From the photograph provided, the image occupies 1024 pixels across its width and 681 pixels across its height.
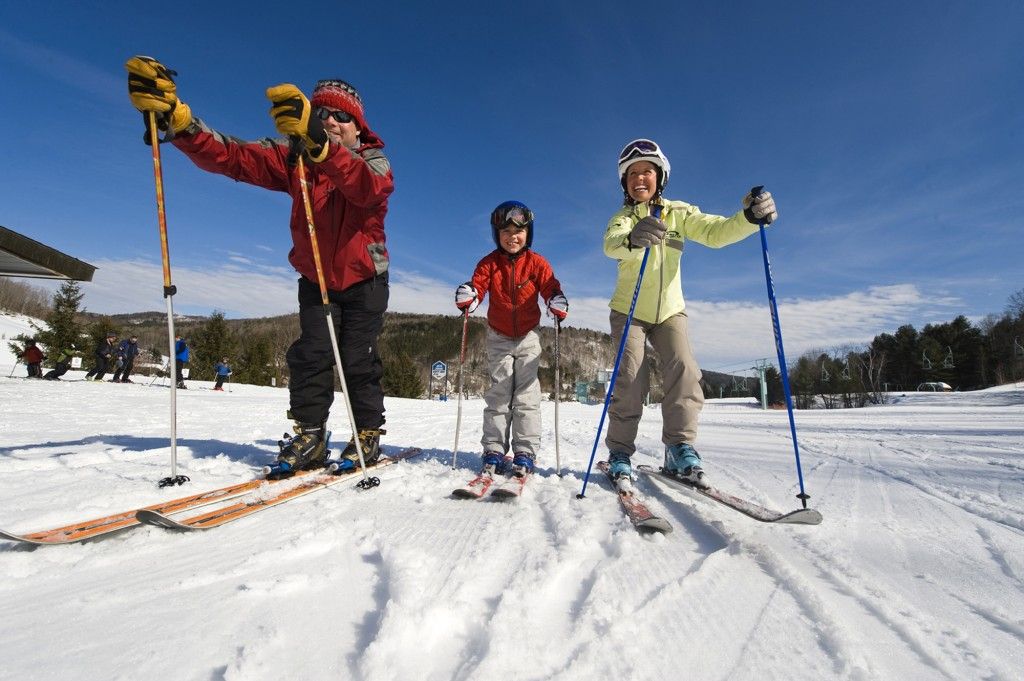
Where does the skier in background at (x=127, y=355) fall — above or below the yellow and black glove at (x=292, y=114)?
below

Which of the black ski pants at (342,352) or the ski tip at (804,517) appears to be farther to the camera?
the black ski pants at (342,352)

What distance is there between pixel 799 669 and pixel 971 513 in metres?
1.91

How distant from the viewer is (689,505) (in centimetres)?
237

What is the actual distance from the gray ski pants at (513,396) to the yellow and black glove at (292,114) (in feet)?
6.32

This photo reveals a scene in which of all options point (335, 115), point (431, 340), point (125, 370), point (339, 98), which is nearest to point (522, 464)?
point (335, 115)

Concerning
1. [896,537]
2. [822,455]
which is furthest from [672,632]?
[822,455]

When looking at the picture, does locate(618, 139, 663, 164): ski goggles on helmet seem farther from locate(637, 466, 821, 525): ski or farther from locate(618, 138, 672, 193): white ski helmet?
locate(637, 466, 821, 525): ski

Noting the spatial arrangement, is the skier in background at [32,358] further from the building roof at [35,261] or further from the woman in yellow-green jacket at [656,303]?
the woman in yellow-green jacket at [656,303]

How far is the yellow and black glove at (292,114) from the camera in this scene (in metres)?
2.25

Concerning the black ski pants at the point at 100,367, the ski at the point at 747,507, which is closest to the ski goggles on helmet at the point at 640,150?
the ski at the point at 747,507

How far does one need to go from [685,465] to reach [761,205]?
5.17 ft

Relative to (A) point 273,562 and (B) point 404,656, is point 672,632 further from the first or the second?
(A) point 273,562

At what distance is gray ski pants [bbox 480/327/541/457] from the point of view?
3.30 metres

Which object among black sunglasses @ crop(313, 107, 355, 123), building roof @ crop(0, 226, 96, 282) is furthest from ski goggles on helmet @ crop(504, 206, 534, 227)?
building roof @ crop(0, 226, 96, 282)
